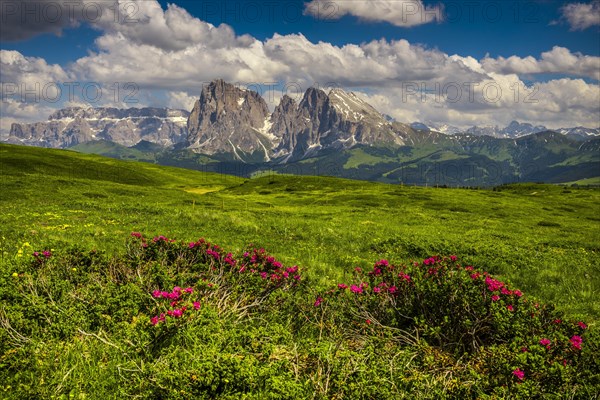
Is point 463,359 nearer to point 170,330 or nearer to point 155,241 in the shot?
point 170,330

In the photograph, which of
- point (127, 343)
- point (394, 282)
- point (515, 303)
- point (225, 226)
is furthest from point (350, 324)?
point (225, 226)

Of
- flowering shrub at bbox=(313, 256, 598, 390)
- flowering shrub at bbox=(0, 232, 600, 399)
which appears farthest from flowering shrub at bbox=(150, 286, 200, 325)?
flowering shrub at bbox=(313, 256, 598, 390)

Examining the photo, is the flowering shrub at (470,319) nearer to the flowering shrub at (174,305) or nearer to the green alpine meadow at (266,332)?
the green alpine meadow at (266,332)

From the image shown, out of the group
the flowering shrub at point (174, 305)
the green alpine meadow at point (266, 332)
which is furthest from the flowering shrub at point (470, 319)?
the flowering shrub at point (174, 305)

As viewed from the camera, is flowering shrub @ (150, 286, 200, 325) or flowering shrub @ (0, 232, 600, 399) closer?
flowering shrub @ (0, 232, 600, 399)

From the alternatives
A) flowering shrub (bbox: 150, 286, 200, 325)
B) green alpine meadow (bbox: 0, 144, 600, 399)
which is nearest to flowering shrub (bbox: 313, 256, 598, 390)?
green alpine meadow (bbox: 0, 144, 600, 399)

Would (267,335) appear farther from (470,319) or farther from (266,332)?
(470,319)

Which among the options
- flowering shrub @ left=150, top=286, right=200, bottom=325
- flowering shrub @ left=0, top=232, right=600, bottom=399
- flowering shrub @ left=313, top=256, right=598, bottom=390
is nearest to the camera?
flowering shrub @ left=0, top=232, right=600, bottom=399

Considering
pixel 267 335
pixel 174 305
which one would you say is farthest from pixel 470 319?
pixel 174 305

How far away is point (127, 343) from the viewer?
6.49 meters

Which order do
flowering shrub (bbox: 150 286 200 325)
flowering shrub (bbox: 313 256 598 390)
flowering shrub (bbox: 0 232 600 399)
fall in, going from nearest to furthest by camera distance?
flowering shrub (bbox: 0 232 600 399), flowering shrub (bbox: 313 256 598 390), flowering shrub (bbox: 150 286 200 325)

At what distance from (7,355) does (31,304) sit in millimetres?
1413

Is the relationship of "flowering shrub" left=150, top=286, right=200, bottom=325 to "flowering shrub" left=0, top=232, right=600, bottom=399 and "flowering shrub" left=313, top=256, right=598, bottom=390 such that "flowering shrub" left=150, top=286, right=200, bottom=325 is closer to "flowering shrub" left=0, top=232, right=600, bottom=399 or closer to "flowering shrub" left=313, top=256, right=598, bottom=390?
"flowering shrub" left=0, top=232, right=600, bottom=399

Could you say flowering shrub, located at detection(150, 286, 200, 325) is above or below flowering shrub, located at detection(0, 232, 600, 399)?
above
